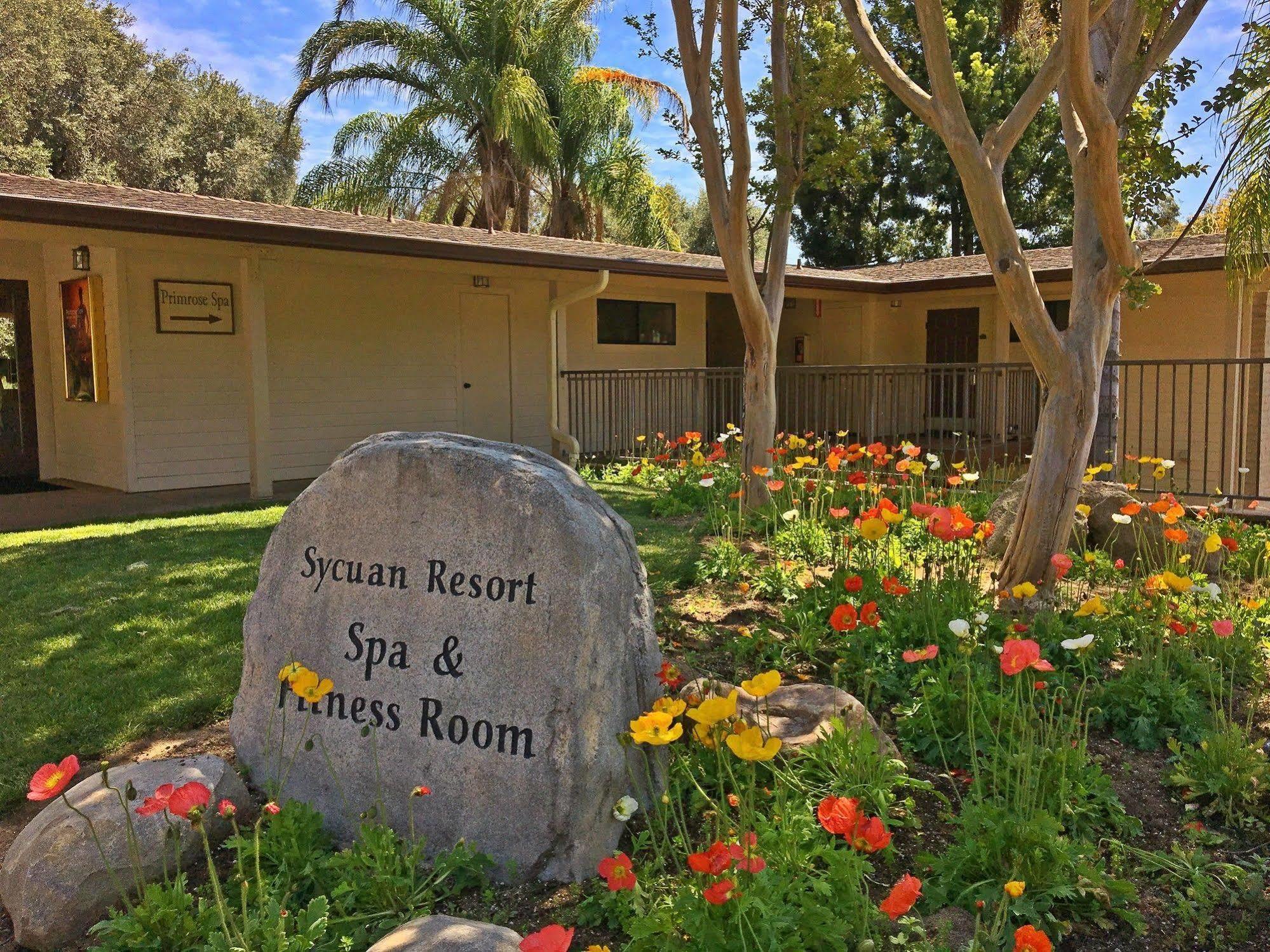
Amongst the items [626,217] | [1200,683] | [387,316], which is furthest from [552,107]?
[1200,683]

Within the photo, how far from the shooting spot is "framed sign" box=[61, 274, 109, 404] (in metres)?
10.6

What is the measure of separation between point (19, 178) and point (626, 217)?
1557 cm

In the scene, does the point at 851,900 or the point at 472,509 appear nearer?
the point at 851,900

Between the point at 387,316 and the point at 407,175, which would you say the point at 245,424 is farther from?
the point at 407,175

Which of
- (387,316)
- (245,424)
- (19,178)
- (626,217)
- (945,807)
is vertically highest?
(626,217)

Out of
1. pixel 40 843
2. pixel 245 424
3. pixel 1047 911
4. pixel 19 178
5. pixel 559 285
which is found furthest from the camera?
pixel 559 285

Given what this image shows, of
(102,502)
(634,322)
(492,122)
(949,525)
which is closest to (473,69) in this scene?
(492,122)

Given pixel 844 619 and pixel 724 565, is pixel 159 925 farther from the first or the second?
pixel 724 565

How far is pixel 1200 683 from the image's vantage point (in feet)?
13.1

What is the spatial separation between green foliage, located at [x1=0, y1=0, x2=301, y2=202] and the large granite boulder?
17.7m

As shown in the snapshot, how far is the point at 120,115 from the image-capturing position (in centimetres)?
2484

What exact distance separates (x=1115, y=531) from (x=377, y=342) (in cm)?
934

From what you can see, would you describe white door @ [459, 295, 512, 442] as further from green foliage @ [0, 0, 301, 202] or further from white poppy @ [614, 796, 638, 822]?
white poppy @ [614, 796, 638, 822]

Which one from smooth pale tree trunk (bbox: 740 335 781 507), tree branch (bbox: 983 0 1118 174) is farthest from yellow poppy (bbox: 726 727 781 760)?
smooth pale tree trunk (bbox: 740 335 781 507)
